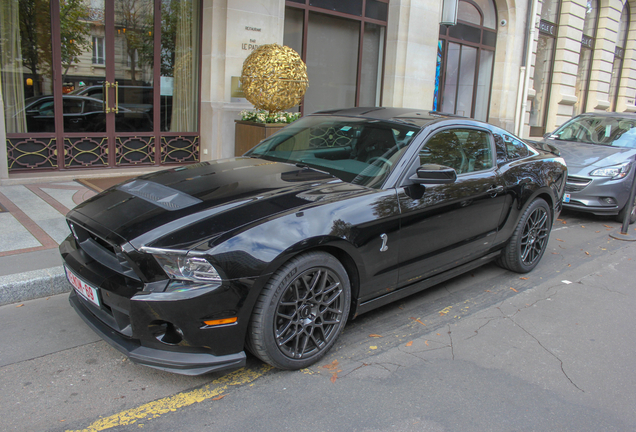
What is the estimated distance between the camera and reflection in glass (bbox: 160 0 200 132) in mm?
9156

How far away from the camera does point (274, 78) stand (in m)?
7.81

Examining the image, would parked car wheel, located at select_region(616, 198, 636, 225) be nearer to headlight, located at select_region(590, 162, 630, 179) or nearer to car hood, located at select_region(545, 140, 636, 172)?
headlight, located at select_region(590, 162, 630, 179)

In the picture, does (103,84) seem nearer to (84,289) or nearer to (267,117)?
(267,117)

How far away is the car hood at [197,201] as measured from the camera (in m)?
2.85

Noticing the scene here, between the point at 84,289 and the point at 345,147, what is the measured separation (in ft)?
7.35

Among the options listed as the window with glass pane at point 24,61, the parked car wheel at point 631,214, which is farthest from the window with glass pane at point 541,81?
the window with glass pane at point 24,61

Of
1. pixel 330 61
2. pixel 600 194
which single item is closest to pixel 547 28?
pixel 330 61

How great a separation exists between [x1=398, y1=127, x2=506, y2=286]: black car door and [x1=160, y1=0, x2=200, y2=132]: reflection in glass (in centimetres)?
646

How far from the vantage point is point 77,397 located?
9.27ft

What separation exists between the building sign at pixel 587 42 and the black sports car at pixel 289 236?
19189mm

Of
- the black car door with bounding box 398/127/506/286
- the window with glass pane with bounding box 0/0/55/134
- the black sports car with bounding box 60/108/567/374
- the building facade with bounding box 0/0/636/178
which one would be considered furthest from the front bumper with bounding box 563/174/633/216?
the window with glass pane with bounding box 0/0/55/134

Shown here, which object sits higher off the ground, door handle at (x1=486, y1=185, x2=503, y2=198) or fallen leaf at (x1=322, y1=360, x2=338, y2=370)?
door handle at (x1=486, y1=185, x2=503, y2=198)

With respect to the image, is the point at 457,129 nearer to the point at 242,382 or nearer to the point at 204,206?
the point at 204,206

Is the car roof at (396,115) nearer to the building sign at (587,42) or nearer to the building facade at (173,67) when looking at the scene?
the building facade at (173,67)
